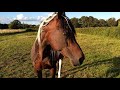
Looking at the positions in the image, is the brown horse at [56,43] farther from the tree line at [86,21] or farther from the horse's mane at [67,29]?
the tree line at [86,21]

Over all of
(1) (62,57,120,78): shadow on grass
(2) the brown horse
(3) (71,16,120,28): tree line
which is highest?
(3) (71,16,120,28): tree line

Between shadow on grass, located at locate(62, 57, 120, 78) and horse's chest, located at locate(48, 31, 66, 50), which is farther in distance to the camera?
shadow on grass, located at locate(62, 57, 120, 78)

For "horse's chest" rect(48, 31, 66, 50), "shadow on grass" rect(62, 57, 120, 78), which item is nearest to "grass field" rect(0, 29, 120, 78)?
"shadow on grass" rect(62, 57, 120, 78)

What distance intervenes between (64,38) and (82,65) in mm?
2893

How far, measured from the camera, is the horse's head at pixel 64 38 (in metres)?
2.48

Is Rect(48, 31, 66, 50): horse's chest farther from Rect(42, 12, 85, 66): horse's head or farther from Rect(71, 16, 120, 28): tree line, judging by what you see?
Rect(71, 16, 120, 28): tree line

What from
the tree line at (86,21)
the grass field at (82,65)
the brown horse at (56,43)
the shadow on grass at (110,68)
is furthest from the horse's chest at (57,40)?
the shadow on grass at (110,68)

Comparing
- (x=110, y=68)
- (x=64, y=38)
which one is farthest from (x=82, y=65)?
(x=64, y=38)

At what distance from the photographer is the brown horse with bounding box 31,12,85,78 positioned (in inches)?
99.2

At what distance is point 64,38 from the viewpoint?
2553mm

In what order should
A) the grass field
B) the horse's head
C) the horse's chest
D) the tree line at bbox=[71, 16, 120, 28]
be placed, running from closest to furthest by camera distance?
the horse's head
the horse's chest
the tree line at bbox=[71, 16, 120, 28]
the grass field

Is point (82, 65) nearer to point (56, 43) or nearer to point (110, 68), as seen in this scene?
point (110, 68)
